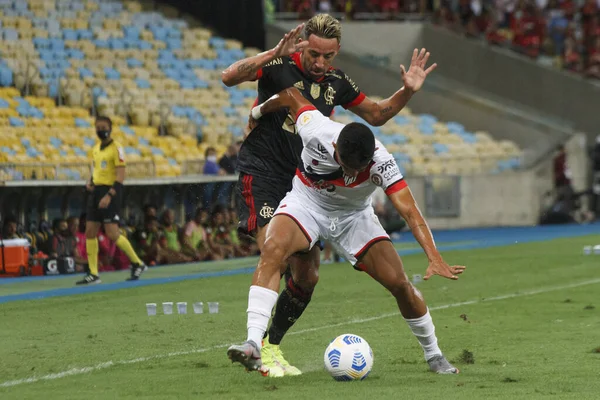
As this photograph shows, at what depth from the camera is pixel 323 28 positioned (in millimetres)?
8133

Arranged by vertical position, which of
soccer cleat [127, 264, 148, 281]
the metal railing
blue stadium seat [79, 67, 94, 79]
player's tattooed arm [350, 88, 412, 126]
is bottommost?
soccer cleat [127, 264, 148, 281]

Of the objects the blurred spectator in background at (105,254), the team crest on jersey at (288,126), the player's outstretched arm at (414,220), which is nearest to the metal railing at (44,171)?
the blurred spectator in background at (105,254)

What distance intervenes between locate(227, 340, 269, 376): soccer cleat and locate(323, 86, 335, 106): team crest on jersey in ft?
7.05

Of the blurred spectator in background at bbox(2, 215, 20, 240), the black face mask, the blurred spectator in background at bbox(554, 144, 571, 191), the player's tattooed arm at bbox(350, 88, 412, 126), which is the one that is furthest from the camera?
the blurred spectator in background at bbox(554, 144, 571, 191)

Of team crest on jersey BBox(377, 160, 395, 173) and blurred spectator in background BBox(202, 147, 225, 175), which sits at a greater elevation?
team crest on jersey BBox(377, 160, 395, 173)

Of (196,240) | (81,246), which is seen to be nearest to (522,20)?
(196,240)

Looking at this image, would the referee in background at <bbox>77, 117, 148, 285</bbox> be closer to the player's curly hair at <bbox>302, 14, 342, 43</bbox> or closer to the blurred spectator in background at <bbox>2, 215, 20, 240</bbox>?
the blurred spectator in background at <bbox>2, 215, 20, 240</bbox>

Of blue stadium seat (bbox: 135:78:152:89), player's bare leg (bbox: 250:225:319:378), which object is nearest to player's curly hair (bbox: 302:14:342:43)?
player's bare leg (bbox: 250:225:319:378)

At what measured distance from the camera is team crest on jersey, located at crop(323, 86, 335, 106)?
856 cm

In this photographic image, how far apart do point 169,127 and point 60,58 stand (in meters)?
2.90

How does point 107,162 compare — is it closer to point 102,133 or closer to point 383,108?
point 102,133

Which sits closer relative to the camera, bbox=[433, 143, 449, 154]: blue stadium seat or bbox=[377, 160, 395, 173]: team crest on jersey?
bbox=[377, 160, 395, 173]: team crest on jersey

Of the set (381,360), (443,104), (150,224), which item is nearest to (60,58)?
(150,224)

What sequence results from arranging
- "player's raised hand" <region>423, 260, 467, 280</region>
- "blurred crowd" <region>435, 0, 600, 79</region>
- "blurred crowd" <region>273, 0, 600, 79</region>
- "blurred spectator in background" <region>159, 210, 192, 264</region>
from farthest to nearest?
1. "blurred crowd" <region>435, 0, 600, 79</region>
2. "blurred crowd" <region>273, 0, 600, 79</region>
3. "blurred spectator in background" <region>159, 210, 192, 264</region>
4. "player's raised hand" <region>423, 260, 467, 280</region>
